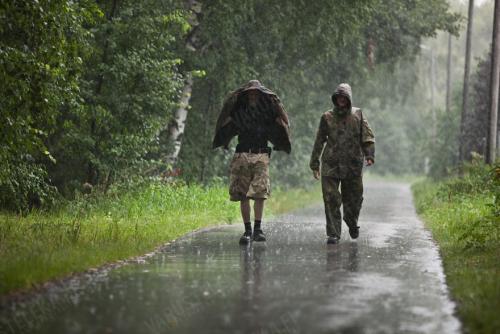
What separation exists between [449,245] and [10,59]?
639 centimetres

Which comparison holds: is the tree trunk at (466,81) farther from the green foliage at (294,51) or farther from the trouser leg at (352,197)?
the trouser leg at (352,197)

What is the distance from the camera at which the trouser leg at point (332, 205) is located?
11805 mm

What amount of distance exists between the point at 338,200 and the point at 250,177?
1.35 meters

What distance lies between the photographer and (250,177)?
11703 millimetres

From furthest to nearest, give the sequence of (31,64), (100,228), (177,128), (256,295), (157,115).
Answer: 1. (177,128)
2. (157,115)
3. (100,228)
4. (31,64)
5. (256,295)

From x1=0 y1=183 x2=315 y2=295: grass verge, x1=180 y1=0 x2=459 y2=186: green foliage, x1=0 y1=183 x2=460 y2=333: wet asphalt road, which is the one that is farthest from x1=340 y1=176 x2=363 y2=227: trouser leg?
x1=180 y1=0 x2=459 y2=186: green foliage

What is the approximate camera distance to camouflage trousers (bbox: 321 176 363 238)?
38.9ft

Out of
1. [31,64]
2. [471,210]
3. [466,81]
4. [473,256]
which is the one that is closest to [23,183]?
[31,64]

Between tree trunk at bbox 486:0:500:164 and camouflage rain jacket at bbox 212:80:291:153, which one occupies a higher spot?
tree trunk at bbox 486:0:500:164

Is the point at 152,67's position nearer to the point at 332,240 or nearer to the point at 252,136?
the point at 252,136

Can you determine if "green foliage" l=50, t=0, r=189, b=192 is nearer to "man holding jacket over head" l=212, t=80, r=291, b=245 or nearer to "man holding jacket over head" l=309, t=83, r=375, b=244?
"man holding jacket over head" l=212, t=80, r=291, b=245

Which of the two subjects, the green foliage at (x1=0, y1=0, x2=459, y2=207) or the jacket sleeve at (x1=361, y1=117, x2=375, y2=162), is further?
the jacket sleeve at (x1=361, y1=117, x2=375, y2=162)

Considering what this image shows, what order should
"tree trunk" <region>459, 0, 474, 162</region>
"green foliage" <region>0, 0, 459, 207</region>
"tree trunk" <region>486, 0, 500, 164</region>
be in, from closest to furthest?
1. "green foliage" <region>0, 0, 459, 207</region>
2. "tree trunk" <region>486, 0, 500, 164</region>
3. "tree trunk" <region>459, 0, 474, 162</region>

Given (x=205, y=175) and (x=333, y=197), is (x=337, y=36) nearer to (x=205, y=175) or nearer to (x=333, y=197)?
(x=205, y=175)
